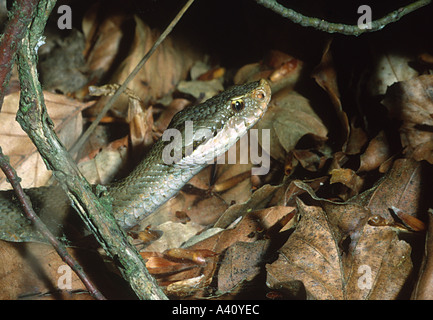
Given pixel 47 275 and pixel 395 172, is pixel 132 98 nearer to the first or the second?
pixel 47 275

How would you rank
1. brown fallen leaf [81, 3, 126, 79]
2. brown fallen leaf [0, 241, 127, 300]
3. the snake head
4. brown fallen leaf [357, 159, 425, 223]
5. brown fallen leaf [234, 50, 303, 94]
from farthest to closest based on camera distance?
brown fallen leaf [81, 3, 126, 79] → brown fallen leaf [234, 50, 303, 94] → the snake head → brown fallen leaf [357, 159, 425, 223] → brown fallen leaf [0, 241, 127, 300]

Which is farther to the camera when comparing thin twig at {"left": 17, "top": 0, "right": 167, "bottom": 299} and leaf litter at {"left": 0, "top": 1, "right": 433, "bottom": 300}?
leaf litter at {"left": 0, "top": 1, "right": 433, "bottom": 300}

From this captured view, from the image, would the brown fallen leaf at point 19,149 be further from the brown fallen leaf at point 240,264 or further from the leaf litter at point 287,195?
the brown fallen leaf at point 240,264

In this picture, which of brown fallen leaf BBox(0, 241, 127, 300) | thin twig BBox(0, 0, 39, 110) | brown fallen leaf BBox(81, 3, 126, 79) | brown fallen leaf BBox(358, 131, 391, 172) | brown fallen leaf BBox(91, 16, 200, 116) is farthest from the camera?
brown fallen leaf BBox(81, 3, 126, 79)

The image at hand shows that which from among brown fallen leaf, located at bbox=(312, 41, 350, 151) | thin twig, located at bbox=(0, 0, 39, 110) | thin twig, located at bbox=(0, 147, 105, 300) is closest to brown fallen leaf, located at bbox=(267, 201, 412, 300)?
thin twig, located at bbox=(0, 147, 105, 300)

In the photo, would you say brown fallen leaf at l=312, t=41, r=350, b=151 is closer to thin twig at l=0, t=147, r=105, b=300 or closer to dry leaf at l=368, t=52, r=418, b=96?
dry leaf at l=368, t=52, r=418, b=96

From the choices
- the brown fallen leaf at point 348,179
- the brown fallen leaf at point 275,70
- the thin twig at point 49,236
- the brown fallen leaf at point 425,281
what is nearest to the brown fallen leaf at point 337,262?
the brown fallen leaf at point 425,281

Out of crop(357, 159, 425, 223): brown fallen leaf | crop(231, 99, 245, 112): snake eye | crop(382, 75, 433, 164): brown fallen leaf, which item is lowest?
crop(357, 159, 425, 223): brown fallen leaf
